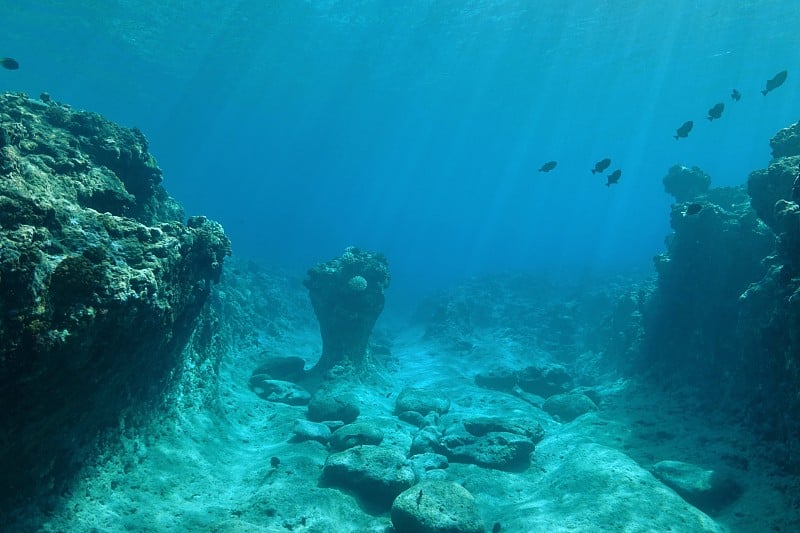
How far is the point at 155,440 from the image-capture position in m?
9.50

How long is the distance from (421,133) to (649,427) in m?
85.1

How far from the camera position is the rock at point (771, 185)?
435 inches

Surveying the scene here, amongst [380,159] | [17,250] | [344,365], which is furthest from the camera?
[380,159]

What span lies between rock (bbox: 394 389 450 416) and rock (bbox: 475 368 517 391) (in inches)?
143

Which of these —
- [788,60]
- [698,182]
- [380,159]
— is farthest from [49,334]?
[380,159]

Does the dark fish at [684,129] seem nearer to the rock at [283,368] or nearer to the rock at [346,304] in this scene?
the rock at [346,304]

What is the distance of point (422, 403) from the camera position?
15852 millimetres

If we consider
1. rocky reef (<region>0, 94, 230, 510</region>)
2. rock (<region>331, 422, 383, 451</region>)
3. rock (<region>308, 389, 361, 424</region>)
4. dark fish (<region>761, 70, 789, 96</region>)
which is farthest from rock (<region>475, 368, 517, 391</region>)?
dark fish (<region>761, 70, 789, 96</region>)

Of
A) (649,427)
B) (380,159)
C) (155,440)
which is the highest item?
(380,159)

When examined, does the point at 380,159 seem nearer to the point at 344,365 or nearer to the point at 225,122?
the point at 225,122

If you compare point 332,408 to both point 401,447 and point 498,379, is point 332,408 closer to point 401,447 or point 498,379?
point 401,447

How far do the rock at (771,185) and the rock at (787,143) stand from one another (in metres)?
2.03

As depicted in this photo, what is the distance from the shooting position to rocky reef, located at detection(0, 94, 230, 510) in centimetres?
478

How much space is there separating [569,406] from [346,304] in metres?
9.53
